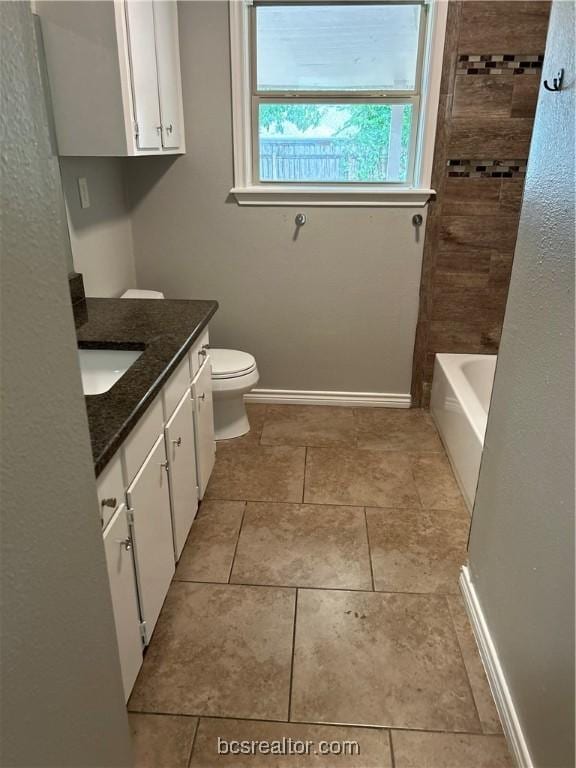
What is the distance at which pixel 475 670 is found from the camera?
179 centimetres

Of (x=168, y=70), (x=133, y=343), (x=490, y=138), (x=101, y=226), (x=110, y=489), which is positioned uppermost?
(x=168, y=70)

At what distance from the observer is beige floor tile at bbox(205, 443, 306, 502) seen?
267 centimetres

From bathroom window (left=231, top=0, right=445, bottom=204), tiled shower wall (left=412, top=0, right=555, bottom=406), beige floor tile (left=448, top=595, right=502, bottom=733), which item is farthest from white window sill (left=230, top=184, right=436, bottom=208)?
beige floor tile (left=448, top=595, right=502, bottom=733)

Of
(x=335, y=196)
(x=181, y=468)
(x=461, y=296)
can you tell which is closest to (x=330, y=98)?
(x=335, y=196)

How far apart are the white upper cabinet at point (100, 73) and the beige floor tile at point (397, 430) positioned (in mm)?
1858

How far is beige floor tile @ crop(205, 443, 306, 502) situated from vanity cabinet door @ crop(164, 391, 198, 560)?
36 cm

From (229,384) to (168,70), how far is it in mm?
1544

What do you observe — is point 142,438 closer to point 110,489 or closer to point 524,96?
point 110,489

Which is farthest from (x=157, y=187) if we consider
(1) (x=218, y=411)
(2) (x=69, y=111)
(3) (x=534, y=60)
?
(3) (x=534, y=60)

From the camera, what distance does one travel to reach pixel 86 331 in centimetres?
212

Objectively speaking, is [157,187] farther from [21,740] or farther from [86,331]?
[21,740]

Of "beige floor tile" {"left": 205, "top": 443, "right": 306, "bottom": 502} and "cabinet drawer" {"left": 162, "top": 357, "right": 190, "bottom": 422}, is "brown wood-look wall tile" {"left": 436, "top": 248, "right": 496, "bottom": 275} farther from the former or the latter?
"cabinet drawer" {"left": 162, "top": 357, "right": 190, "bottom": 422}

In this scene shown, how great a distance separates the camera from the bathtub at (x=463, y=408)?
8.38 feet

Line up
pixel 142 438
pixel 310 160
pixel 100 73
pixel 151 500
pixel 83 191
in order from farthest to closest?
pixel 310 160
pixel 83 191
pixel 100 73
pixel 151 500
pixel 142 438
